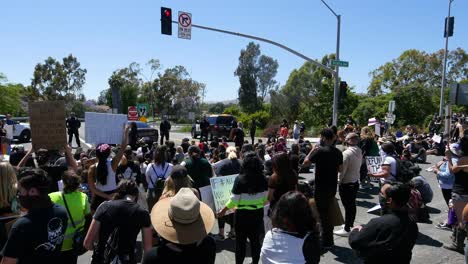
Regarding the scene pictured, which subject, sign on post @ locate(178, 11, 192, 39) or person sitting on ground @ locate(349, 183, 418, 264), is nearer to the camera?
person sitting on ground @ locate(349, 183, 418, 264)

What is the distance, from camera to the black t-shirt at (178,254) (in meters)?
2.64

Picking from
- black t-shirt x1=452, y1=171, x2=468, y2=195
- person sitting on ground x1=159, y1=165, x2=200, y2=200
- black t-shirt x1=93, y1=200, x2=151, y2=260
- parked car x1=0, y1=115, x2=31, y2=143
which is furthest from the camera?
parked car x1=0, y1=115, x2=31, y2=143

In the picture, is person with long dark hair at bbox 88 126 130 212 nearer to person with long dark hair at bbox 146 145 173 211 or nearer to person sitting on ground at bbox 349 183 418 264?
person with long dark hair at bbox 146 145 173 211

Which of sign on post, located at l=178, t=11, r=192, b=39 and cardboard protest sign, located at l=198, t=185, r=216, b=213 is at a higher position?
sign on post, located at l=178, t=11, r=192, b=39

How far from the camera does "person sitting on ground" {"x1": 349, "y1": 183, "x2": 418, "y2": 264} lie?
329 cm

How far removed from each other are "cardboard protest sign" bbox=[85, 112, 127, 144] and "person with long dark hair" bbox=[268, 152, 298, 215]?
13255 mm

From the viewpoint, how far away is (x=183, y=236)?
2.67 meters

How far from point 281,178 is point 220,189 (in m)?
1.81

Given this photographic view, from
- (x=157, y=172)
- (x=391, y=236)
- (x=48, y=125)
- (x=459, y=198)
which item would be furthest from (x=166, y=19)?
(x=391, y=236)

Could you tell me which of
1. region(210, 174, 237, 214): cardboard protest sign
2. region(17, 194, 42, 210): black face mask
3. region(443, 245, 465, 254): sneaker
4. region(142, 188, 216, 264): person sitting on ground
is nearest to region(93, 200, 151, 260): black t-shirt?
region(17, 194, 42, 210): black face mask

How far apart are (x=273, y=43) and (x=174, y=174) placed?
48.2 feet

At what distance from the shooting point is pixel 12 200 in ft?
10.7

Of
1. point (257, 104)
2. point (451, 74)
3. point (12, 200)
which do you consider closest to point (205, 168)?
point (12, 200)

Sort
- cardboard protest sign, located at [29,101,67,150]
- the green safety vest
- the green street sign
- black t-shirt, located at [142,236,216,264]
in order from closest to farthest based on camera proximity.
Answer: black t-shirt, located at [142,236,216,264], the green safety vest, cardboard protest sign, located at [29,101,67,150], the green street sign
